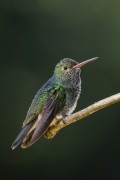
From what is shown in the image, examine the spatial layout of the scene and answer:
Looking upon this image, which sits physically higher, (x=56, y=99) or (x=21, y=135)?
(x=56, y=99)

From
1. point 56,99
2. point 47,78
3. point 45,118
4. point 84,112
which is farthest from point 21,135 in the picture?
point 47,78

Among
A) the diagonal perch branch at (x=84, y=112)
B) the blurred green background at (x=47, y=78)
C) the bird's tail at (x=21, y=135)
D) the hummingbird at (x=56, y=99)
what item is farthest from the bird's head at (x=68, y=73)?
the blurred green background at (x=47, y=78)

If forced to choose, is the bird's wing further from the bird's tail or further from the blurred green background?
the blurred green background

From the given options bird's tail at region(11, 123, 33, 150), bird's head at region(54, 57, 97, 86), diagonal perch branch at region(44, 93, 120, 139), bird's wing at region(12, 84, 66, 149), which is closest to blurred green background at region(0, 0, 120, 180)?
bird's head at region(54, 57, 97, 86)

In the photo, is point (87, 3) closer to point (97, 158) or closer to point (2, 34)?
point (2, 34)

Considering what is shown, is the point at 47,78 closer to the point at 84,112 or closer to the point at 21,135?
the point at 21,135

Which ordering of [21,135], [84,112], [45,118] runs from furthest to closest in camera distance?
[45,118] → [21,135] → [84,112]
